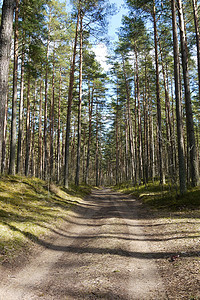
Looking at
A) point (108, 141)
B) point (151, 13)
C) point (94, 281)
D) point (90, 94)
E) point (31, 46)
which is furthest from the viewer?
point (108, 141)

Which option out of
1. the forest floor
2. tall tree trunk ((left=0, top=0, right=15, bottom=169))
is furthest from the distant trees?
tall tree trunk ((left=0, top=0, right=15, bottom=169))

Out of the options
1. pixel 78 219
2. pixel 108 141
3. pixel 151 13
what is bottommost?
pixel 78 219

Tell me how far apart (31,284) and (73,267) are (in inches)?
39.0

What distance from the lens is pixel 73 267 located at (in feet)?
14.4

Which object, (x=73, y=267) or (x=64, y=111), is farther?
(x=64, y=111)

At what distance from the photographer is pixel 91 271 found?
4023 millimetres

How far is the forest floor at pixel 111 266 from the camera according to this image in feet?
10.9

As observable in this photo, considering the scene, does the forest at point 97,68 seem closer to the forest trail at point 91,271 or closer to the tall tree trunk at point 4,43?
the tall tree trunk at point 4,43

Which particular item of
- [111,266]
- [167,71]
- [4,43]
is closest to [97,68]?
[167,71]

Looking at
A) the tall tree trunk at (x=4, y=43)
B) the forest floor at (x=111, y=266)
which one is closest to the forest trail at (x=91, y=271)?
the forest floor at (x=111, y=266)

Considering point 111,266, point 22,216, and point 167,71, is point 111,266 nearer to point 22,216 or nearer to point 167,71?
point 22,216

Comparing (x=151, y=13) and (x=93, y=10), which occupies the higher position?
(x=151, y=13)

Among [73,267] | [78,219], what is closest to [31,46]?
[78,219]

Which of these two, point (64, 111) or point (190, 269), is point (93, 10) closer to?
point (190, 269)
